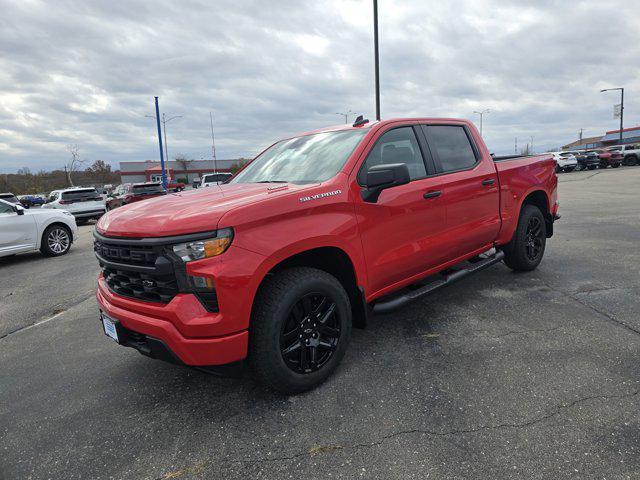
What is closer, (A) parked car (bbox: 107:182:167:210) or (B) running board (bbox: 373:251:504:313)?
(B) running board (bbox: 373:251:504:313)

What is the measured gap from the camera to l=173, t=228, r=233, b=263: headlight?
8.04 ft

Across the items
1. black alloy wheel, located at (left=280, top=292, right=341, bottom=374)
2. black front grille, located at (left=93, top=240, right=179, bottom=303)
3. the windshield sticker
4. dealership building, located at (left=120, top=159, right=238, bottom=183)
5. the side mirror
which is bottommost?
black alloy wheel, located at (left=280, top=292, right=341, bottom=374)

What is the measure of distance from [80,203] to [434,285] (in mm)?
16839

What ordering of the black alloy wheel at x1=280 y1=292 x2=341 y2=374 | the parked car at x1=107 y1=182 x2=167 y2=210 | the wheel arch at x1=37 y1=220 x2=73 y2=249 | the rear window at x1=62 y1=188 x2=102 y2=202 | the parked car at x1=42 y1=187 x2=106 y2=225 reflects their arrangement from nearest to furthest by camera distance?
1. the black alloy wheel at x1=280 y1=292 x2=341 y2=374
2. the wheel arch at x1=37 y1=220 x2=73 y2=249
3. the parked car at x1=42 y1=187 x2=106 y2=225
4. the rear window at x1=62 y1=188 x2=102 y2=202
5. the parked car at x1=107 y1=182 x2=167 y2=210

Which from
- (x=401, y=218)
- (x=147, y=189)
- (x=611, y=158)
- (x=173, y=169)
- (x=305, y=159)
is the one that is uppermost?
(x=173, y=169)

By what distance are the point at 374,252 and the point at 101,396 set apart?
7.43 ft

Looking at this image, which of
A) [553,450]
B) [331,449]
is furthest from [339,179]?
[553,450]

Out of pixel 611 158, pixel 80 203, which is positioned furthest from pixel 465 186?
pixel 611 158

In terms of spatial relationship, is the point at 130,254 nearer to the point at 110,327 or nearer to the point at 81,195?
the point at 110,327

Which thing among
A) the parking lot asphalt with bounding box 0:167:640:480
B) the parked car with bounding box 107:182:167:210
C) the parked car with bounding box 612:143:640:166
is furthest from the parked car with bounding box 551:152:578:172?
the parking lot asphalt with bounding box 0:167:640:480

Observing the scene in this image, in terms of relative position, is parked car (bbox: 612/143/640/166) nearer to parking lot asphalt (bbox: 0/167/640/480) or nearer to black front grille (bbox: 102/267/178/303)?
parking lot asphalt (bbox: 0/167/640/480)

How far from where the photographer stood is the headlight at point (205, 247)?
2451 mm

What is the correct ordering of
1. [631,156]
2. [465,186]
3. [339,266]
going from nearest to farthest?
[339,266] < [465,186] < [631,156]

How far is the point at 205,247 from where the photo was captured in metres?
2.45
